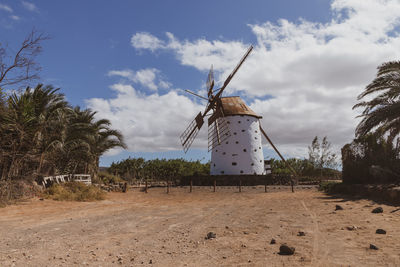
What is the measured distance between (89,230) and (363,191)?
12.0 m

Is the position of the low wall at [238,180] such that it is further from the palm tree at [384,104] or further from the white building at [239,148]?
the palm tree at [384,104]

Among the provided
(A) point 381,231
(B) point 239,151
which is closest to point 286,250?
(A) point 381,231

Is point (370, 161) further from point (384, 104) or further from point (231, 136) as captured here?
point (231, 136)

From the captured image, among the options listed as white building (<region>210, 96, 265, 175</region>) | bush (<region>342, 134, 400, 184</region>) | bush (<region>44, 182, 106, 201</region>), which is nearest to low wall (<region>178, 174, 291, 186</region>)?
white building (<region>210, 96, 265, 175</region>)

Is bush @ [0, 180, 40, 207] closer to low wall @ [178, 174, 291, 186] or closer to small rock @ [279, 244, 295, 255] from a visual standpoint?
small rock @ [279, 244, 295, 255]

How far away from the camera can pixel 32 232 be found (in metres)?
6.21

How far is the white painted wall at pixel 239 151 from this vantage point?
28.1 m

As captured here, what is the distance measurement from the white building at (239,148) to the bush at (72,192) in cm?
1573

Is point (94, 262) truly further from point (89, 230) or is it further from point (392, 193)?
point (392, 193)

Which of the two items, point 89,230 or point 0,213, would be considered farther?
point 0,213

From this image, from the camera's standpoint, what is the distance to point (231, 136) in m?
28.7

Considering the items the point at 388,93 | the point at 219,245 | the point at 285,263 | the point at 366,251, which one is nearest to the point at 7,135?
the point at 219,245

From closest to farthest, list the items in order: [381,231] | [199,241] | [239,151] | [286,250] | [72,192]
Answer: [286,250] → [199,241] → [381,231] → [72,192] → [239,151]

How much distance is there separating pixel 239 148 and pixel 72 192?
59.4 feet
